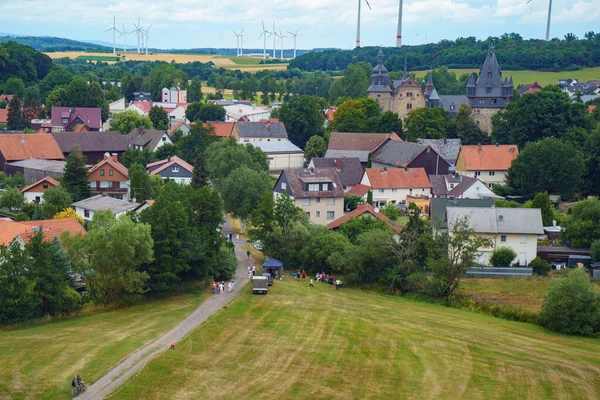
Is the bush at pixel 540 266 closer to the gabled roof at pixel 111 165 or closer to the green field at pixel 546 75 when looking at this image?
the gabled roof at pixel 111 165

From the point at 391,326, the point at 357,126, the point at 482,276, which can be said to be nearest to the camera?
the point at 391,326

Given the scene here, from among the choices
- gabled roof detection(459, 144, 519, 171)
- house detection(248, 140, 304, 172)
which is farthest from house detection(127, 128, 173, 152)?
gabled roof detection(459, 144, 519, 171)

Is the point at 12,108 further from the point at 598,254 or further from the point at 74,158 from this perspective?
the point at 598,254

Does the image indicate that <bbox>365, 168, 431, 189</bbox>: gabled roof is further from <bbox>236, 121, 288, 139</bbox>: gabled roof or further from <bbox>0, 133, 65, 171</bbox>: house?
<bbox>0, 133, 65, 171</bbox>: house

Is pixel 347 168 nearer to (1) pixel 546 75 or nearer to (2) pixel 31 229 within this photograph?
(2) pixel 31 229

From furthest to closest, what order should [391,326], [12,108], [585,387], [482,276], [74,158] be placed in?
[12,108] → [74,158] → [482,276] → [391,326] → [585,387]

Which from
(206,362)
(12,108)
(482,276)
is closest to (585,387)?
(206,362)

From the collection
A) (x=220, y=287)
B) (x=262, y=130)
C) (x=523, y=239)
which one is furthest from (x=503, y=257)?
(x=262, y=130)
